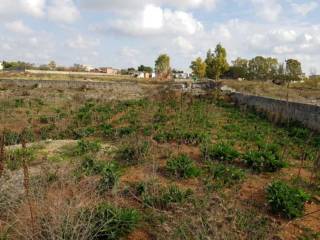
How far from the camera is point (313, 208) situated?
16.7ft

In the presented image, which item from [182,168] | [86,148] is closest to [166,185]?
[182,168]

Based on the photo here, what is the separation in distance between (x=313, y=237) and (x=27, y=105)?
53.1ft

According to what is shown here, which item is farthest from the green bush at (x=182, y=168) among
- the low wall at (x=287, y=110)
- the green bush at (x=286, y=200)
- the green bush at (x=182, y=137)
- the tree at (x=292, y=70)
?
the tree at (x=292, y=70)

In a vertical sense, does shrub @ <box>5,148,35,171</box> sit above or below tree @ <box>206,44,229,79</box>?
below

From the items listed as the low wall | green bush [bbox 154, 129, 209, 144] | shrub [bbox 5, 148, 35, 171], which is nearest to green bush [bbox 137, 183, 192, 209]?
shrub [bbox 5, 148, 35, 171]

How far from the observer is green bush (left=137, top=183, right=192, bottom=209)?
16.4 ft

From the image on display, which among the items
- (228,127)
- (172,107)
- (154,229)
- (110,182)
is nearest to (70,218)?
(154,229)

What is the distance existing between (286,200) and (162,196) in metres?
1.67

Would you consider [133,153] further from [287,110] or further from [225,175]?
[287,110]

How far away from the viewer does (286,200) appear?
4.90 m

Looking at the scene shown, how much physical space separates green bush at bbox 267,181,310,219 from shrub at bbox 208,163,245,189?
0.83 metres

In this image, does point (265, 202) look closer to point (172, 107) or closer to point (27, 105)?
point (172, 107)

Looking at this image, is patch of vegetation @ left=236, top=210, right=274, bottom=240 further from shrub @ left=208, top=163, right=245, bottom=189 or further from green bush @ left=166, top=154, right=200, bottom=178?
green bush @ left=166, top=154, right=200, bottom=178

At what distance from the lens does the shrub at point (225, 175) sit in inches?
231
